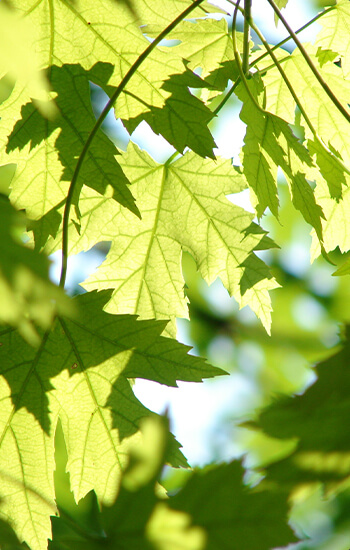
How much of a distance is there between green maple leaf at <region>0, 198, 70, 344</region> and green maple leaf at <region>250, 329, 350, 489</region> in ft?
1.05

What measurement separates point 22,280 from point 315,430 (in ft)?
1.33

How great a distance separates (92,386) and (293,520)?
0.59m

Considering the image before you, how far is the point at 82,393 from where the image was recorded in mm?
1116

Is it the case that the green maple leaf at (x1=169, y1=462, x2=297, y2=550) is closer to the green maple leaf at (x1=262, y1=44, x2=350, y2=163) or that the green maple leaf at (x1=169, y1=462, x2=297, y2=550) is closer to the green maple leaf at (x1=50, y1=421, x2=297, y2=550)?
the green maple leaf at (x1=50, y1=421, x2=297, y2=550)

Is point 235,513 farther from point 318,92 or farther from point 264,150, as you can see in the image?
point 318,92

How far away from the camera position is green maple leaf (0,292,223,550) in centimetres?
108

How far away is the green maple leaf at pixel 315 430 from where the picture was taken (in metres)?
0.61

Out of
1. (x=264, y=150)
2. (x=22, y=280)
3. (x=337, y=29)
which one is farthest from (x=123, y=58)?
(x=22, y=280)

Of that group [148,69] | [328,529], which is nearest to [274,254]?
[148,69]

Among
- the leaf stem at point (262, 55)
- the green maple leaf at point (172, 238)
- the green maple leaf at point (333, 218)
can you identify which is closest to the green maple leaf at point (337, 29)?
the leaf stem at point (262, 55)

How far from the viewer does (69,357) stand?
1104 millimetres

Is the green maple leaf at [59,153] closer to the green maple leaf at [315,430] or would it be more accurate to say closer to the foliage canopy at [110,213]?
the foliage canopy at [110,213]

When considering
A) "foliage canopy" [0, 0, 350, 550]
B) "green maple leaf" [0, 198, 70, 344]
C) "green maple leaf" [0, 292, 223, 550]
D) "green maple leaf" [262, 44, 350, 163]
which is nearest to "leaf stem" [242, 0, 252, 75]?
"foliage canopy" [0, 0, 350, 550]

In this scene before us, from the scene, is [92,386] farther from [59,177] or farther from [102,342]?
[59,177]
